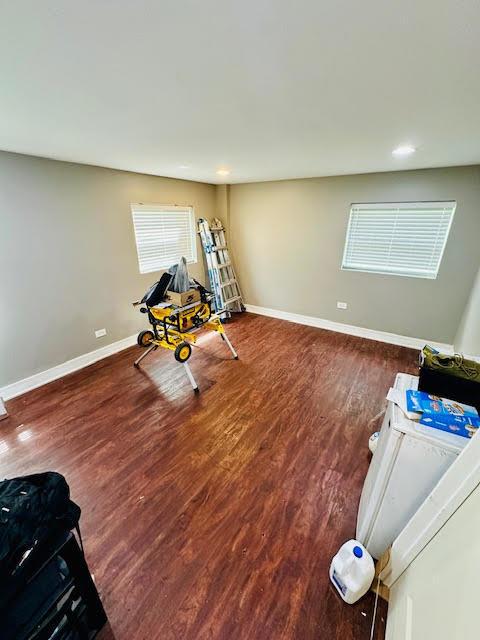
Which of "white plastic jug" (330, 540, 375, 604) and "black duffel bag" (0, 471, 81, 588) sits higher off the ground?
"black duffel bag" (0, 471, 81, 588)

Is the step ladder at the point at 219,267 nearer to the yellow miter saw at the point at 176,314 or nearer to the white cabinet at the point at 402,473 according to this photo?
the yellow miter saw at the point at 176,314

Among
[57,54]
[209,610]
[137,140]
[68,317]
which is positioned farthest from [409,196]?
[68,317]

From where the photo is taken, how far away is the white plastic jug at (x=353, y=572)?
4.00 feet

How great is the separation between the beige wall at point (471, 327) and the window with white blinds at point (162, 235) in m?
4.01

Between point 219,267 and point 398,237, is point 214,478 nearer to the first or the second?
point 219,267

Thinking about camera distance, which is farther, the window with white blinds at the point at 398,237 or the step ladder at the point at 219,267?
the step ladder at the point at 219,267

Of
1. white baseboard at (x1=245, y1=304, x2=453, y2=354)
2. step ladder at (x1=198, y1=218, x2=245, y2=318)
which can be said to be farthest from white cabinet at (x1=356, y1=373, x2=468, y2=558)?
step ladder at (x1=198, y1=218, x2=245, y2=318)

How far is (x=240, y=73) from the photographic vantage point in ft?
3.53

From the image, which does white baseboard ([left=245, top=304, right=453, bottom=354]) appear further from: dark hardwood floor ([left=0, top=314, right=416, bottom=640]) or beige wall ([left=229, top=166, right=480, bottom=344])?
dark hardwood floor ([left=0, top=314, right=416, bottom=640])

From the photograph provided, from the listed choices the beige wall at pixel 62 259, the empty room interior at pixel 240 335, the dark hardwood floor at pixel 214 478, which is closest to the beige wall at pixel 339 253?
the empty room interior at pixel 240 335

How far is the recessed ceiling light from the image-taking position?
83.4 inches

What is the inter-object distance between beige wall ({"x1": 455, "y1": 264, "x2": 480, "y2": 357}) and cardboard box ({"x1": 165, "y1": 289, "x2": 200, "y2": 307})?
286 cm

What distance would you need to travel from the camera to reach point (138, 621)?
1205mm

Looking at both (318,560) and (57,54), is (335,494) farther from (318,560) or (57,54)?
(57,54)
